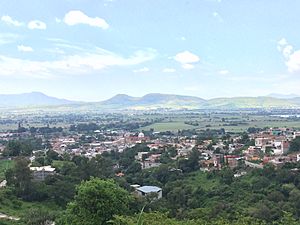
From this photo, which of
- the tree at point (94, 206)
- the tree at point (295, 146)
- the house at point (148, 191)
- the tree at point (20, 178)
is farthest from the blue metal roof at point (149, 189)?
the tree at point (295, 146)

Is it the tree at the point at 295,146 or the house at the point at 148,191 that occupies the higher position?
the tree at the point at 295,146

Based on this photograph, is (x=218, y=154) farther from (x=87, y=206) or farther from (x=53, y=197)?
(x=87, y=206)

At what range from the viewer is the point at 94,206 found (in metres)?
19.9

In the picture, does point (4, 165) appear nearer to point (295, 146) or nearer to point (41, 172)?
point (41, 172)

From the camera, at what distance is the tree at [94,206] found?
19438 mm

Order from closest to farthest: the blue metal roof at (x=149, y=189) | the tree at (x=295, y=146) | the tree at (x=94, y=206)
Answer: the tree at (x=94, y=206) → the blue metal roof at (x=149, y=189) → the tree at (x=295, y=146)

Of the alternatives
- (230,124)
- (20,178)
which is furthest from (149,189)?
(230,124)

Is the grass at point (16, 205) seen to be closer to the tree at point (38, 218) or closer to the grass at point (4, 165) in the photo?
the tree at point (38, 218)

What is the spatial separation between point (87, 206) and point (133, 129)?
87.4 meters

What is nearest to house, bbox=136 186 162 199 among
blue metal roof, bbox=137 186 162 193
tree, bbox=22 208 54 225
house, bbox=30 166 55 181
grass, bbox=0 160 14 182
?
blue metal roof, bbox=137 186 162 193

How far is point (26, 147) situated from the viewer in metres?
49.3

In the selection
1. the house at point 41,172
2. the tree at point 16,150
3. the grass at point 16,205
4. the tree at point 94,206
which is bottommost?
the grass at point 16,205

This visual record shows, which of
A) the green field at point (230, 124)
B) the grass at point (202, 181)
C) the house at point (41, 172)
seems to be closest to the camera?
the house at point (41, 172)

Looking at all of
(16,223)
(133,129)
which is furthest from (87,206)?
(133,129)
